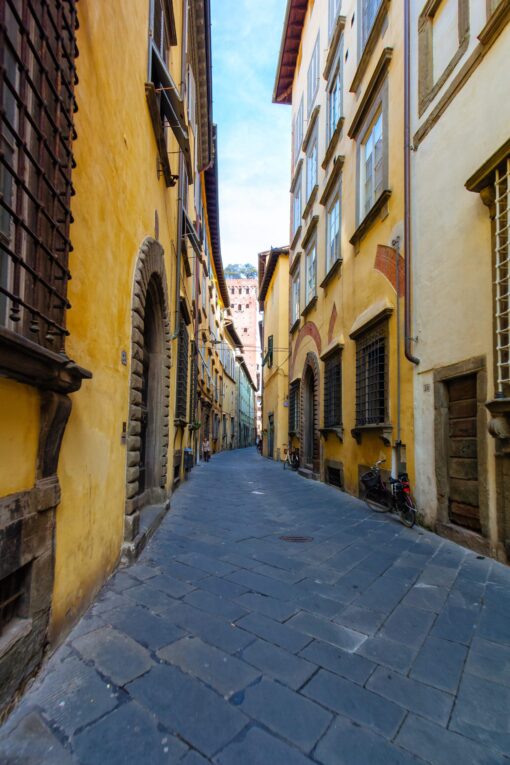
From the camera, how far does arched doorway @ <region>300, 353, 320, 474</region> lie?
1205cm

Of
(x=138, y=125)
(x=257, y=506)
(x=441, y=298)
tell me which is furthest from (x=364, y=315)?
(x=138, y=125)

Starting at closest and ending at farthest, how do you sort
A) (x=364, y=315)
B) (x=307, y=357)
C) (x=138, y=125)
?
1. (x=138, y=125)
2. (x=364, y=315)
3. (x=307, y=357)

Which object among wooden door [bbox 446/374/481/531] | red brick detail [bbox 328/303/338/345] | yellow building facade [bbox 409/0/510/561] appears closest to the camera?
yellow building facade [bbox 409/0/510/561]

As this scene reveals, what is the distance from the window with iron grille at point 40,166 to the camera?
79.8 inches

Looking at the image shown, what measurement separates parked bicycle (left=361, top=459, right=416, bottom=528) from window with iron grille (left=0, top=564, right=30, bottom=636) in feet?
15.3

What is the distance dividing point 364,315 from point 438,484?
136 inches

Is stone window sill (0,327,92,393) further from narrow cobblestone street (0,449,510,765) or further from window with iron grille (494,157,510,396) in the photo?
window with iron grille (494,157,510,396)

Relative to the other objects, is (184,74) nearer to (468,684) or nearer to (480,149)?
(480,149)

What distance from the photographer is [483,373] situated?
443 cm

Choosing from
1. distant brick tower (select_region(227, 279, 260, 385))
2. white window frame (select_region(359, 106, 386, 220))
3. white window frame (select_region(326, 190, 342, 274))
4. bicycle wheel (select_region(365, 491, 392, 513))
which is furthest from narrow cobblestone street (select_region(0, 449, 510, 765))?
distant brick tower (select_region(227, 279, 260, 385))

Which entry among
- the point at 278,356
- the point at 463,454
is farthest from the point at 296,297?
the point at 463,454

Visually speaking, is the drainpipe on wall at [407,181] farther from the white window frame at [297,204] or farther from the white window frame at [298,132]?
the white window frame at [298,132]

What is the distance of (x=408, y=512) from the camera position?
568 cm

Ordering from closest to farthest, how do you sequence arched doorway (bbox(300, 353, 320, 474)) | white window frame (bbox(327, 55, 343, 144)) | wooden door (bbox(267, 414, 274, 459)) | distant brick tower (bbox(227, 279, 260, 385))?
white window frame (bbox(327, 55, 343, 144)) < arched doorway (bbox(300, 353, 320, 474)) < wooden door (bbox(267, 414, 274, 459)) < distant brick tower (bbox(227, 279, 260, 385))
